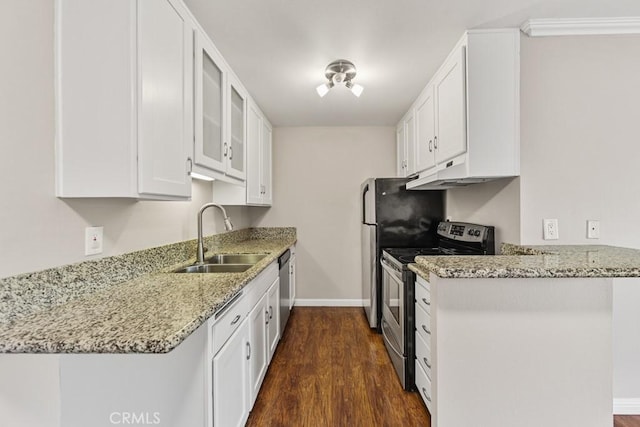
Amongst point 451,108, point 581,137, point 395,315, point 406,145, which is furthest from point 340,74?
point 395,315

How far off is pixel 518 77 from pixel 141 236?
2371mm

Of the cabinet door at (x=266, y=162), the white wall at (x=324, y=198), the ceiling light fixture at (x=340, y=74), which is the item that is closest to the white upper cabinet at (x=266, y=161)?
the cabinet door at (x=266, y=162)

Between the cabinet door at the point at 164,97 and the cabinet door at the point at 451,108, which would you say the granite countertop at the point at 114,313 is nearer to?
the cabinet door at the point at 164,97

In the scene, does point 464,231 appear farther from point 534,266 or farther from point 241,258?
point 241,258

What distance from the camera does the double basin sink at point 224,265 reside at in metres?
2.14

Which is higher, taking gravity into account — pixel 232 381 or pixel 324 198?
pixel 324 198

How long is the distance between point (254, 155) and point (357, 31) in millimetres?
1526

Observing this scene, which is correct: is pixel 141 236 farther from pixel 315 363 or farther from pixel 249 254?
pixel 315 363

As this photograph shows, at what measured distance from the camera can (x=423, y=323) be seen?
1.96 metres

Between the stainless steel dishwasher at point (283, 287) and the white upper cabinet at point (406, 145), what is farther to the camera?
the white upper cabinet at point (406, 145)

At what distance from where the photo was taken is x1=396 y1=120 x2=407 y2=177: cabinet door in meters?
3.53

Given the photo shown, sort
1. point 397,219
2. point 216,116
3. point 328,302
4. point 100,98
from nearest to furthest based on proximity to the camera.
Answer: point 100,98 → point 216,116 → point 397,219 → point 328,302

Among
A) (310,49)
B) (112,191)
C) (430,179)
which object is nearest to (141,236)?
(112,191)

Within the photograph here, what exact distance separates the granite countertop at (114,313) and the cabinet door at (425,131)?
185 cm
